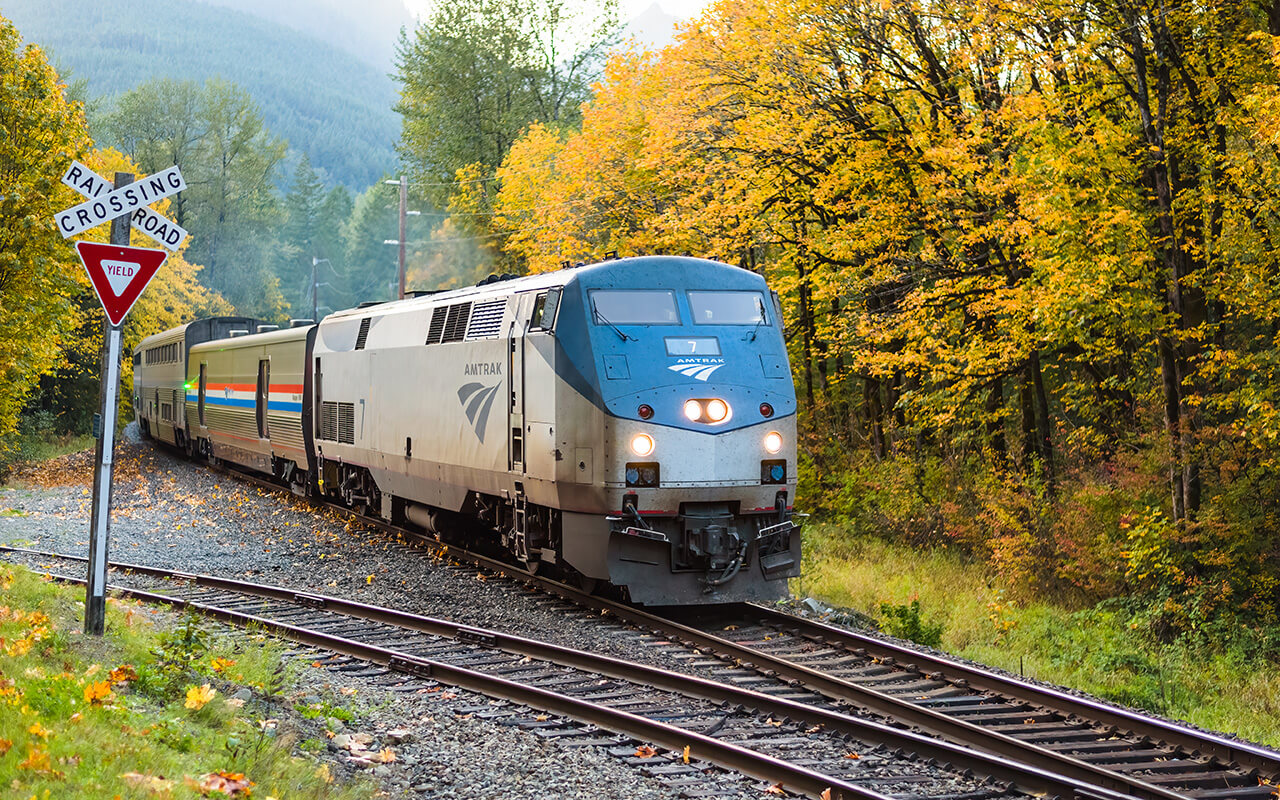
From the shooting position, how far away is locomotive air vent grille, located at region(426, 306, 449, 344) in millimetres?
14453

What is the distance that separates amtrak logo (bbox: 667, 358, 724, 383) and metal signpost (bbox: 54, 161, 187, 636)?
477cm

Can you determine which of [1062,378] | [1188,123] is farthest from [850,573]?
[1062,378]

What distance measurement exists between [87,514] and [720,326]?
14.1 meters

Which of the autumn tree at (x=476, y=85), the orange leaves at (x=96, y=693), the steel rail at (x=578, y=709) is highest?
the autumn tree at (x=476, y=85)

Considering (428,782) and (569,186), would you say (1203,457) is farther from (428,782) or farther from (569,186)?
(569,186)

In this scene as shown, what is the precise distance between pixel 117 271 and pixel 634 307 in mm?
4926

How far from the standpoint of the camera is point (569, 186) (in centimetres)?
2894

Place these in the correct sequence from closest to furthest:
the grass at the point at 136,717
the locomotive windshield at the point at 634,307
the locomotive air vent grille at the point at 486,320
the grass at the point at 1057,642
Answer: the grass at the point at 136,717, the grass at the point at 1057,642, the locomotive windshield at the point at 634,307, the locomotive air vent grille at the point at 486,320

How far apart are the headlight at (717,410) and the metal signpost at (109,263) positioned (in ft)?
16.7

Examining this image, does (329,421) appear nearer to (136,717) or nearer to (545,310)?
(545,310)

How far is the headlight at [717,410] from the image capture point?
36.1 feet

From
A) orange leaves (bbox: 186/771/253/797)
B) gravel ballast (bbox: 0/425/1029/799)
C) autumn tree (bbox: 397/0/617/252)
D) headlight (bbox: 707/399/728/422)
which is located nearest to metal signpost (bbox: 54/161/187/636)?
gravel ballast (bbox: 0/425/1029/799)

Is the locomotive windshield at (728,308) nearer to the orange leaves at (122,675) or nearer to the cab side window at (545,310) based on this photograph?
the cab side window at (545,310)

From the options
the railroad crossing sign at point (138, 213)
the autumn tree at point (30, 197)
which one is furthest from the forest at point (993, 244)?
the railroad crossing sign at point (138, 213)
